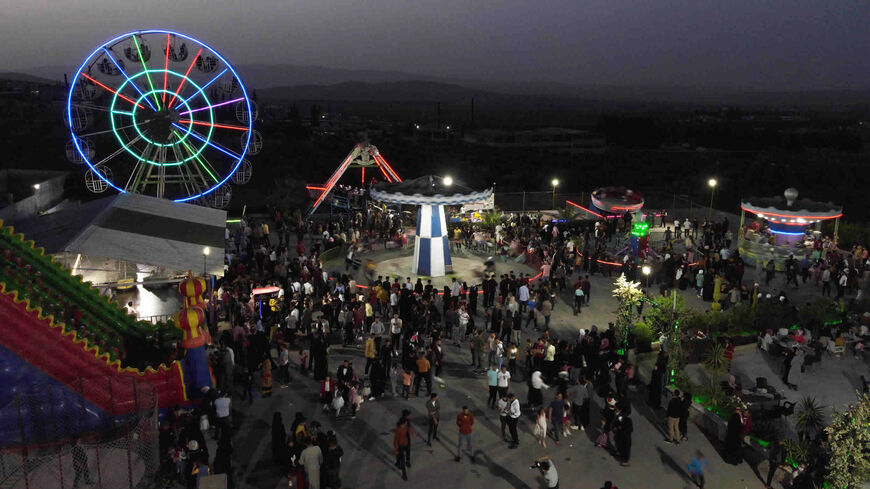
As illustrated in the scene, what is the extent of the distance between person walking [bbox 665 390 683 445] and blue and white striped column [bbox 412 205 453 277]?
36.8 ft

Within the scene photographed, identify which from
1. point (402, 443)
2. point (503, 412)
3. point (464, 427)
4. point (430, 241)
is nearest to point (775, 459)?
point (503, 412)

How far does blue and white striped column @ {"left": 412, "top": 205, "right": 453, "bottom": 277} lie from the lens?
871 inches

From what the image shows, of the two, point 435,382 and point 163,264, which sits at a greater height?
point 163,264

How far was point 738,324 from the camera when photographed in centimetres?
1700

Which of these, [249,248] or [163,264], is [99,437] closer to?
[163,264]

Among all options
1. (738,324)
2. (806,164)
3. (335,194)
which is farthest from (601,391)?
(806,164)

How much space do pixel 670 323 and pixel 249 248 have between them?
13.4m

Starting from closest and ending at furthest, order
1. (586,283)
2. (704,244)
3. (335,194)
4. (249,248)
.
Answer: (586,283) < (249,248) < (704,244) < (335,194)

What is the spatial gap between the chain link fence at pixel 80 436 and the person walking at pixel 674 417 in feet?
26.9

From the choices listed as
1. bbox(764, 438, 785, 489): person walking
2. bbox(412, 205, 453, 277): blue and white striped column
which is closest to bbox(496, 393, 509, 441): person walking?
bbox(764, 438, 785, 489): person walking

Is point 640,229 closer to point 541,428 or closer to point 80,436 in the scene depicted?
point 541,428

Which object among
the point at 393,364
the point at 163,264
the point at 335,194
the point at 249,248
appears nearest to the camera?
the point at 393,364

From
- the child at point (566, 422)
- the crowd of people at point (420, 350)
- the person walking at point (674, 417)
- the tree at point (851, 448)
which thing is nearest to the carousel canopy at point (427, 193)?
the crowd of people at point (420, 350)

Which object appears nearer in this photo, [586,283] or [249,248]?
[586,283]
